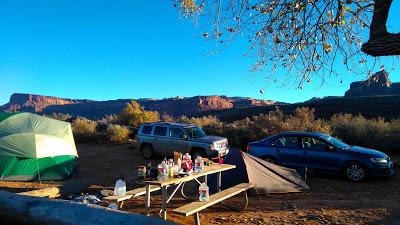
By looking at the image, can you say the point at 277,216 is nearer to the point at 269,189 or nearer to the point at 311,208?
the point at 311,208

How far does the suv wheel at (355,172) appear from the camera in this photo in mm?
13211

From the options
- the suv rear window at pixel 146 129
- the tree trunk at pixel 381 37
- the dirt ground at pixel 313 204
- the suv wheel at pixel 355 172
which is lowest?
the dirt ground at pixel 313 204

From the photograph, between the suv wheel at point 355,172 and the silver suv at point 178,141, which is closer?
the suv wheel at point 355,172

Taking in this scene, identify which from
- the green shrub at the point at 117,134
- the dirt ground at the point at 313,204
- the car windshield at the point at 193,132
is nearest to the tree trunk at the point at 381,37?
the dirt ground at the point at 313,204

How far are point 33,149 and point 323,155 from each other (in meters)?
9.16

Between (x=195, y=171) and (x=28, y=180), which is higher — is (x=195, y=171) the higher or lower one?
the higher one

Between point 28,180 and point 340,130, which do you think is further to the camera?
point 340,130

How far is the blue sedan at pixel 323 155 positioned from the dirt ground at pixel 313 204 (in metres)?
0.37

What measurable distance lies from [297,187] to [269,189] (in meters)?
1.02

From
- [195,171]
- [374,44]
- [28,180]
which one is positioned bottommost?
[28,180]

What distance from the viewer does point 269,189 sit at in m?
11.4

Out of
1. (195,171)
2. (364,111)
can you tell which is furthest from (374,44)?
(364,111)

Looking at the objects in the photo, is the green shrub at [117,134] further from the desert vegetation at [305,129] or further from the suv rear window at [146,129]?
the suv rear window at [146,129]

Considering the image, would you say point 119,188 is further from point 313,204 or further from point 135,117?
point 135,117
